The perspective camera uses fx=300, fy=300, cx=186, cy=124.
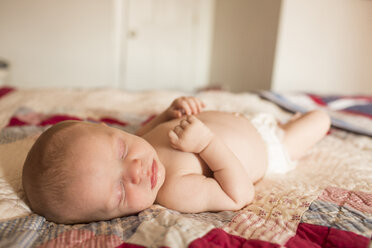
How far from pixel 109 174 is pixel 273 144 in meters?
0.65

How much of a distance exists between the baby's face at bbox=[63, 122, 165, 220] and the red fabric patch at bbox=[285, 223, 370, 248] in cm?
33

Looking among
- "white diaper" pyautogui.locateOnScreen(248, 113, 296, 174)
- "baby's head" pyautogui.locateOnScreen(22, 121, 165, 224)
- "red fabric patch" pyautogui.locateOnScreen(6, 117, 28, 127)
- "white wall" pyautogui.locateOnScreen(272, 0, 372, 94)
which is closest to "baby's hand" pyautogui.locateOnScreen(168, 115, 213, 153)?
"baby's head" pyautogui.locateOnScreen(22, 121, 165, 224)

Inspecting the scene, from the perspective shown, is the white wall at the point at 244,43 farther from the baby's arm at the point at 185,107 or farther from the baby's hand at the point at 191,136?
the baby's hand at the point at 191,136

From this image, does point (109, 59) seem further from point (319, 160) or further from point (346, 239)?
point (346, 239)

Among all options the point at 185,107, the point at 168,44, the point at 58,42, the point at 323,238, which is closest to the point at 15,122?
the point at 185,107

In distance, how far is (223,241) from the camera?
536 millimetres

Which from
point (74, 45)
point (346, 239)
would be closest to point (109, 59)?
point (74, 45)

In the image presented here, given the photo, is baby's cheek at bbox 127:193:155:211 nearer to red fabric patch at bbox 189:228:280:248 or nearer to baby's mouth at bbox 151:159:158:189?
baby's mouth at bbox 151:159:158:189

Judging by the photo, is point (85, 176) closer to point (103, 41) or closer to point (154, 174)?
point (154, 174)

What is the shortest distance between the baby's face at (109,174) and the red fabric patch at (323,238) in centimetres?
33

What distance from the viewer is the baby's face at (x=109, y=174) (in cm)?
63

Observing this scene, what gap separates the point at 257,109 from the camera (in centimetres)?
153

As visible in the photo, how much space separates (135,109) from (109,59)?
2388mm

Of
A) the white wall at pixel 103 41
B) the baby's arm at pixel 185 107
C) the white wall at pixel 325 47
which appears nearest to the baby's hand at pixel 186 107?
the baby's arm at pixel 185 107
